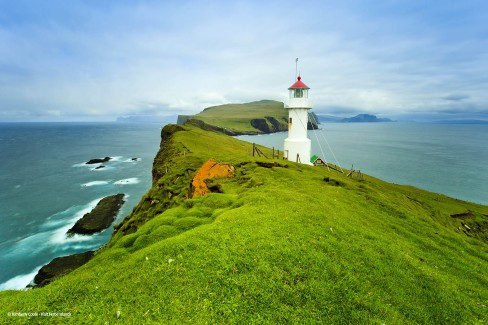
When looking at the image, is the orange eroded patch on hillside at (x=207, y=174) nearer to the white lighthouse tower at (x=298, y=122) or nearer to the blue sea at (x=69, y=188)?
the white lighthouse tower at (x=298, y=122)

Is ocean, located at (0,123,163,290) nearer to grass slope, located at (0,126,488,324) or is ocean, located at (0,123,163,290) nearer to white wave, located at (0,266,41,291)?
white wave, located at (0,266,41,291)

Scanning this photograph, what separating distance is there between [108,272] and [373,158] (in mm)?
134934

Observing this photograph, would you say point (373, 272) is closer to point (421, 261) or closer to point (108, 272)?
point (421, 261)

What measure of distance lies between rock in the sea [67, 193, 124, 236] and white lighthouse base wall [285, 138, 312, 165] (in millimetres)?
37470

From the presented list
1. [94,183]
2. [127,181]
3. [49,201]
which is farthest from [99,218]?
[94,183]

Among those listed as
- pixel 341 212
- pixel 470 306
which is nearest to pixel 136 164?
pixel 341 212

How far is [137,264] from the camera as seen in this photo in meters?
11.3

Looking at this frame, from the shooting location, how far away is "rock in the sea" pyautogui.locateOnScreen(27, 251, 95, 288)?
33562 mm

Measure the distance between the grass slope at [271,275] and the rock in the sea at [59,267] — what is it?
2622 cm

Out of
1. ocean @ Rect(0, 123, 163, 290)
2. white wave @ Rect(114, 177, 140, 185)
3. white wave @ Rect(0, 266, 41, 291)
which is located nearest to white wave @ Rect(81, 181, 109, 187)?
ocean @ Rect(0, 123, 163, 290)

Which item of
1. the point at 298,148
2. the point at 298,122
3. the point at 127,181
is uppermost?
the point at 298,122

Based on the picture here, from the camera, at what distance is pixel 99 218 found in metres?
52.3

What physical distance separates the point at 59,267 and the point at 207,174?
26.6 m

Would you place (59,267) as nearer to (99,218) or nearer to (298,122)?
(99,218)
